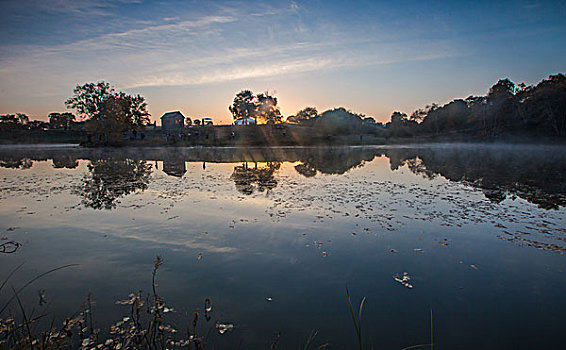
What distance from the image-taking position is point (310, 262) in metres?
6.64

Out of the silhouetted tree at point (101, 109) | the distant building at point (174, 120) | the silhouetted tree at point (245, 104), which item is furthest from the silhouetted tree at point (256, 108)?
the silhouetted tree at point (101, 109)

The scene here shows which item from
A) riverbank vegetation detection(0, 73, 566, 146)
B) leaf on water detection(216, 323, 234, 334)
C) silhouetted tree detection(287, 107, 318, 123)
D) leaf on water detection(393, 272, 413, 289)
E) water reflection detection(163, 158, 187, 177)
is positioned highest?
silhouetted tree detection(287, 107, 318, 123)

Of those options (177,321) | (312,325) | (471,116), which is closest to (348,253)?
(312,325)

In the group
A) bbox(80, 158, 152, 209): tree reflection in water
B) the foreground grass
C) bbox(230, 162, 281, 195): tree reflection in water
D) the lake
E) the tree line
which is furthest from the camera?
the tree line

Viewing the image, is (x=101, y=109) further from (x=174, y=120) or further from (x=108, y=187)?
(x=108, y=187)

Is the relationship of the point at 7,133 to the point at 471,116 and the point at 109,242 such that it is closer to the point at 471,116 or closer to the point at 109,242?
the point at 109,242

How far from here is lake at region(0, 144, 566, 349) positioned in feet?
14.6

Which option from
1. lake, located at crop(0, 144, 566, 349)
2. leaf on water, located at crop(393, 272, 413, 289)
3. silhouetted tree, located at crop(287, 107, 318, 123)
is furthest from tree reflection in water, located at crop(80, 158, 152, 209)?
silhouetted tree, located at crop(287, 107, 318, 123)

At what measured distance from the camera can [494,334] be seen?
14.0ft

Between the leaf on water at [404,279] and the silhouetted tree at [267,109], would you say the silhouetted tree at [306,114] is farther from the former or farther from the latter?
the leaf on water at [404,279]

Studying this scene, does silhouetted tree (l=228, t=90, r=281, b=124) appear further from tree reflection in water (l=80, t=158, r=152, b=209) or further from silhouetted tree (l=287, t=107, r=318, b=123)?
tree reflection in water (l=80, t=158, r=152, b=209)

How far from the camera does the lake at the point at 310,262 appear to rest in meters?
4.46

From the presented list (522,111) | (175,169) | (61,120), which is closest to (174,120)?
(175,169)

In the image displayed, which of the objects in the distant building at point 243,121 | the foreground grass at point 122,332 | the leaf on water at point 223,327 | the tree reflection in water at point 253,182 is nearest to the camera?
the foreground grass at point 122,332
